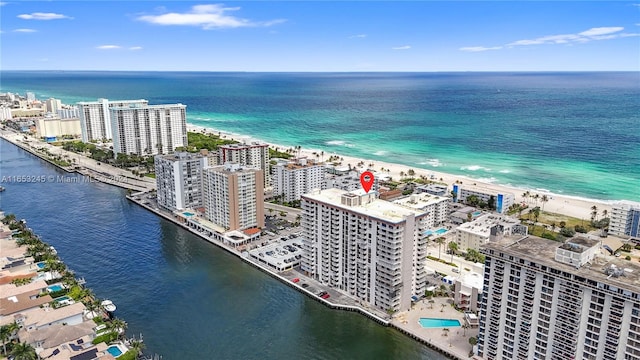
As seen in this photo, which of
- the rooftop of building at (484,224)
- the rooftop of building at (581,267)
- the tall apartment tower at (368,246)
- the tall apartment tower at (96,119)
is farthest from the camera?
the tall apartment tower at (96,119)

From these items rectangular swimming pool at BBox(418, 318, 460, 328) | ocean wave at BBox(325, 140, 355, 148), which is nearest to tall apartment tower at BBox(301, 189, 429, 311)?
rectangular swimming pool at BBox(418, 318, 460, 328)

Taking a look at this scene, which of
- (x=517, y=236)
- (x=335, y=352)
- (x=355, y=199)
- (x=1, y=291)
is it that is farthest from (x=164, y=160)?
(x=517, y=236)

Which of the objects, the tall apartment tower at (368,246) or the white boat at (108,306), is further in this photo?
the white boat at (108,306)

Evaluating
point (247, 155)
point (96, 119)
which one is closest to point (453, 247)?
point (247, 155)

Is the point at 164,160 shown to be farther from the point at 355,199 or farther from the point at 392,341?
the point at 392,341

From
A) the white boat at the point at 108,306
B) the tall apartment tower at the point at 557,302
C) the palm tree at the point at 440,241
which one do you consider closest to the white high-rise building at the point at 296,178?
the palm tree at the point at 440,241

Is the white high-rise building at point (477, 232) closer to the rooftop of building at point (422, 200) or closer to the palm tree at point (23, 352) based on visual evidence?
the rooftop of building at point (422, 200)

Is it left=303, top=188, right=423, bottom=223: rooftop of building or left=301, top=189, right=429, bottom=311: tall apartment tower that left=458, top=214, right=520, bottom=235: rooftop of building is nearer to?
left=301, top=189, right=429, bottom=311: tall apartment tower
